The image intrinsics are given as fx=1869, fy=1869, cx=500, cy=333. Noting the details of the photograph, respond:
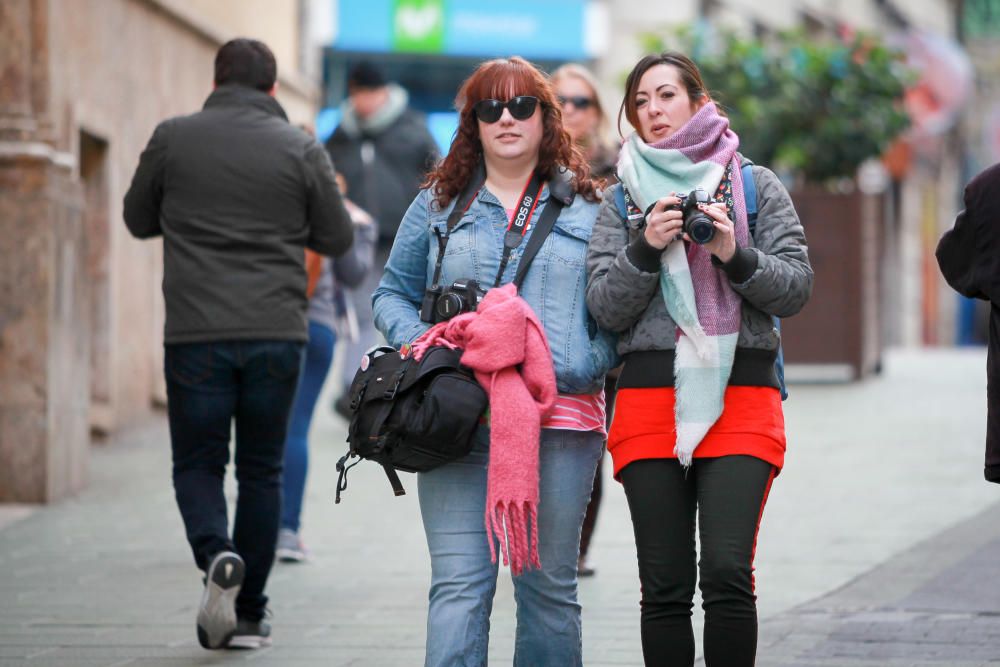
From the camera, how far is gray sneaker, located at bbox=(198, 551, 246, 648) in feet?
18.6

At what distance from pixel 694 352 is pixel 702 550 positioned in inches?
19.2

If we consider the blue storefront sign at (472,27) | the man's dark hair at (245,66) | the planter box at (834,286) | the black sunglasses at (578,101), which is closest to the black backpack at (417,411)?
the man's dark hair at (245,66)

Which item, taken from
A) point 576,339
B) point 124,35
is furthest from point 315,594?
point 124,35

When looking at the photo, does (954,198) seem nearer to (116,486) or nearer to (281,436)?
(116,486)

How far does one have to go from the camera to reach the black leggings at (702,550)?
→ 436 cm

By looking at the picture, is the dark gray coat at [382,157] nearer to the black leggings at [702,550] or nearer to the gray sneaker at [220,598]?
the gray sneaker at [220,598]

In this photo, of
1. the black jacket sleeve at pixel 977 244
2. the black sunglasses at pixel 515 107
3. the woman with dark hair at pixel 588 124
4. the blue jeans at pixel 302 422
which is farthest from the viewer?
the blue jeans at pixel 302 422

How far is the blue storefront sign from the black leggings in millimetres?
22399

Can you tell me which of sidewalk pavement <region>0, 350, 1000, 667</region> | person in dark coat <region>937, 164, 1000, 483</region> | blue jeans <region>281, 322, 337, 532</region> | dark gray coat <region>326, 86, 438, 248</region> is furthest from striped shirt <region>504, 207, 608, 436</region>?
dark gray coat <region>326, 86, 438, 248</region>

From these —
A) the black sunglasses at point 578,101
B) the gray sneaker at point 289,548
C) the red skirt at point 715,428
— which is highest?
the black sunglasses at point 578,101

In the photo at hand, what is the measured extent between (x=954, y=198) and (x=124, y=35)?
37.8 m

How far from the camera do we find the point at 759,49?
1869cm

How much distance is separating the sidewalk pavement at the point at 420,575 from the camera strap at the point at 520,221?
1.68m

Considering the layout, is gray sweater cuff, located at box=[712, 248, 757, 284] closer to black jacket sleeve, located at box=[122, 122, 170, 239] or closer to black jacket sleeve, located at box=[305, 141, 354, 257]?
black jacket sleeve, located at box=[305, 141, 354, 257]
